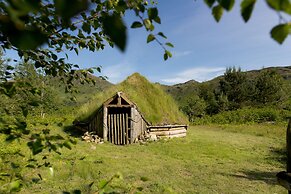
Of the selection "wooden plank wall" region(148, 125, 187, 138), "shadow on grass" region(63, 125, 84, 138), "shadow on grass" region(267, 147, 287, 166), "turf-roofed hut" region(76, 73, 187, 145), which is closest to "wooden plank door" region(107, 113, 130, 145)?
"turf-roofed hut" region(76, 73, 187, 145)

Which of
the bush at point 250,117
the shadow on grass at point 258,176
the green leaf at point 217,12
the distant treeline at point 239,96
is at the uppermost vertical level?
the distant treeline at point 239,96

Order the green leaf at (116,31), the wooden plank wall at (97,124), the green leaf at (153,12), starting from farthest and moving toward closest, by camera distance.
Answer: the wooden plank wall at (97,124), the green leaf at (153,12), the green leaf at (116,31)

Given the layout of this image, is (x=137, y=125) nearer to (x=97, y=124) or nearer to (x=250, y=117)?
(x=97, y=124)

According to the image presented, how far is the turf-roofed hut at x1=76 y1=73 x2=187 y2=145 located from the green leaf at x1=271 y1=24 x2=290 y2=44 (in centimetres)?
1631

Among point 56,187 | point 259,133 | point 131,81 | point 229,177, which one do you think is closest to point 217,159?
point 229,177

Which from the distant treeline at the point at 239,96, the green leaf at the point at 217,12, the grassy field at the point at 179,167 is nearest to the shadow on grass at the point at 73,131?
the grassy field at the point at 179,167

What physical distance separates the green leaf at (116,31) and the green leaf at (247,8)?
38 cm

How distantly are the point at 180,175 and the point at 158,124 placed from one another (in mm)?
8239

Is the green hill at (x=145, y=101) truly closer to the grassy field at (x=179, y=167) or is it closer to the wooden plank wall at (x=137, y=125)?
the wooden plank wall at (x=137, y=125)

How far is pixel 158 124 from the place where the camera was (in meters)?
18.3

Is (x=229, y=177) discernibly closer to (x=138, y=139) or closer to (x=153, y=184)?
(x=153, y=184)

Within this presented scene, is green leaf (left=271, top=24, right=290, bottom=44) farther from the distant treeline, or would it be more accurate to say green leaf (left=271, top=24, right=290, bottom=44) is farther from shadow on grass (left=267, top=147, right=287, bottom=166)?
the distant treeline

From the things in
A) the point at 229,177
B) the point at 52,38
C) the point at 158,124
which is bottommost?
the point at 229,177

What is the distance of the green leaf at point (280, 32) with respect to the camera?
880 mm
